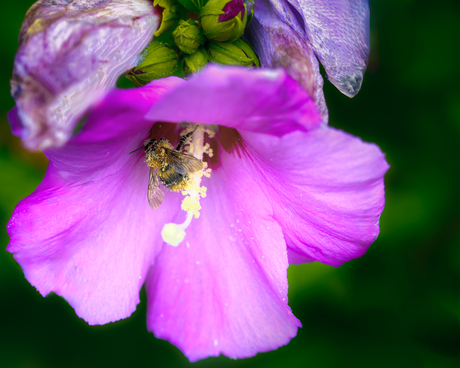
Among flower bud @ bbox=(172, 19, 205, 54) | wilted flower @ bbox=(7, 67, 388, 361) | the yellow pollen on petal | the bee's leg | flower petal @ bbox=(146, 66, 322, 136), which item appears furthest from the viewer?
the bee's leg

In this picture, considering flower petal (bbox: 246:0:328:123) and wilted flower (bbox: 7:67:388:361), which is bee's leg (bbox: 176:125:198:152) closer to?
wilted flower (bbox: 7:67:388:361)

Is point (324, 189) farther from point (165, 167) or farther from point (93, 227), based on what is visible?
point (93, 227)

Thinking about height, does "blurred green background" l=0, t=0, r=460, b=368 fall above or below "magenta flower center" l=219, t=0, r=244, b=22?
below

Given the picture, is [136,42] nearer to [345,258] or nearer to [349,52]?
[349,52]

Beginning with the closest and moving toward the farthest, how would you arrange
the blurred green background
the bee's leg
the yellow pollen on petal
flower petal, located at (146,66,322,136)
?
flower petal, located at (146,66,322,136), the yellow pollen on petal, the bee's leg, the blurred green background

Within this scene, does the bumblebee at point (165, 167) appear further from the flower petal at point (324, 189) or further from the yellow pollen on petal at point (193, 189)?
the flower petal at point (324, 189)

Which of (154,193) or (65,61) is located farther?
(154,193)

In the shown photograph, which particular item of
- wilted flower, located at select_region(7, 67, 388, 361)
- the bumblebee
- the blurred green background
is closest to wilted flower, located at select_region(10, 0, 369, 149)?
wilted flower, located at select_region(7, 67, 388, 361)

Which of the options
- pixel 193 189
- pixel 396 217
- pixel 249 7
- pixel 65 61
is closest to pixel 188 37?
pixel 249 7
